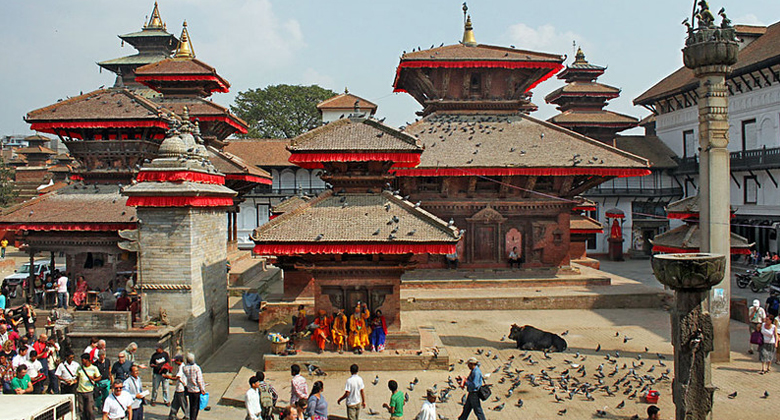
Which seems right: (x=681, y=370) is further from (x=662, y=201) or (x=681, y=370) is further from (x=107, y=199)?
(x=662, y=201)

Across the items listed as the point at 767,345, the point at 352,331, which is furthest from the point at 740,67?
the point at 352,331

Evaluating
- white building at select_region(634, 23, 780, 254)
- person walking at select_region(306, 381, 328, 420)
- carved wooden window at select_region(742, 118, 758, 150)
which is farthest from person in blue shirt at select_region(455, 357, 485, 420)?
carved wooden window at select_region(742, 118, 758, 150)

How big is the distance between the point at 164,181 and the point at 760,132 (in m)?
29.8

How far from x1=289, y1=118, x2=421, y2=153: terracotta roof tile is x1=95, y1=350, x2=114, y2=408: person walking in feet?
20.9

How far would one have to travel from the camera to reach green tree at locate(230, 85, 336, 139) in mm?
57906

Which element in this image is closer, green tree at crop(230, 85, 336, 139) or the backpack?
the backpack

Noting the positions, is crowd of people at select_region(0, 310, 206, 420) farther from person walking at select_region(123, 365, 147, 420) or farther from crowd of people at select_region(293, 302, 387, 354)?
crowd of people at select_region(293, 302, 387, 354)

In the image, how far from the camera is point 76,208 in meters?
18.8

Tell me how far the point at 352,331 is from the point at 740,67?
1039 inches

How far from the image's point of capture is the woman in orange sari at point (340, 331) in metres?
13.5

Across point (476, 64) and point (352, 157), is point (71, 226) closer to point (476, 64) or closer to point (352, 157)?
point (352, 157)

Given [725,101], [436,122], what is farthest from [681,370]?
[436,122]

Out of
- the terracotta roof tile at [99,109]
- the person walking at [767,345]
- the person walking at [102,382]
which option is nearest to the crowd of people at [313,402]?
the person walking at [102,382]

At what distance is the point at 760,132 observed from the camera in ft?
94.4
